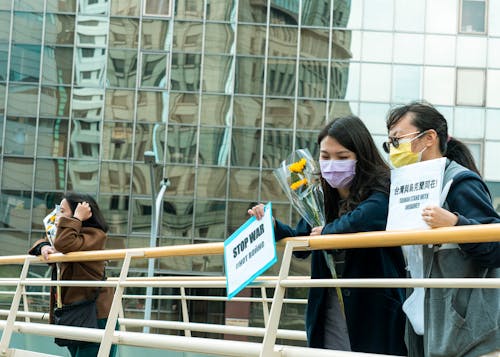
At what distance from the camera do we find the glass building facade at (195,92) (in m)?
35.1

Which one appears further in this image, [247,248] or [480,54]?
[480,54]

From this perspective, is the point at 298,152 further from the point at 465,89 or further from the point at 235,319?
the point at 465,89

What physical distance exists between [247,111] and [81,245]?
29.0 meters

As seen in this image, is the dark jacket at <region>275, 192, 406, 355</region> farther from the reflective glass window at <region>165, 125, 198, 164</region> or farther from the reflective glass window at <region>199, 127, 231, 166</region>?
the reflective glass window at <region>165, 125, 198, 164</region>

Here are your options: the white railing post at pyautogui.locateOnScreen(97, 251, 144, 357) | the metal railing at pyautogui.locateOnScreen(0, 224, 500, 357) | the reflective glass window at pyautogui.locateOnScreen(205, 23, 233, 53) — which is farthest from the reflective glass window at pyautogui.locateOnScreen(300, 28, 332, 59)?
the white railing post at pyautogui.locateOnScreen(97, 251, 144, 357)

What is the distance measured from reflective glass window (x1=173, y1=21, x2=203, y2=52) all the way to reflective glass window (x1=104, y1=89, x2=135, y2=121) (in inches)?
99.2

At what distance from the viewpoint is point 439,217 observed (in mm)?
3244

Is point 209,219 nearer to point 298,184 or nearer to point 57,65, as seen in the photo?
point 57,65

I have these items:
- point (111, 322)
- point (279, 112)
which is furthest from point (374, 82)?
point (111, 322)

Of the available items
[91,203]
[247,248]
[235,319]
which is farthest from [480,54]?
[247,248]

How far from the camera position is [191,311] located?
3403cm

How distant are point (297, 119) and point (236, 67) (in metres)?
2.96

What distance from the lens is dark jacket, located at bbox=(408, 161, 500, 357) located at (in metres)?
3.16

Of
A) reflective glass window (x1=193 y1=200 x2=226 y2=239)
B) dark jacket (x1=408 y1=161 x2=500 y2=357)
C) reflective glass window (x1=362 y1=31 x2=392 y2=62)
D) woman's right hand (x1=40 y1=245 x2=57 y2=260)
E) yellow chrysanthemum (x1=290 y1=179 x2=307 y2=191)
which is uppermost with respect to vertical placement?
reflective glass window (x1=362 y1=31 x2=392 y2=62)
